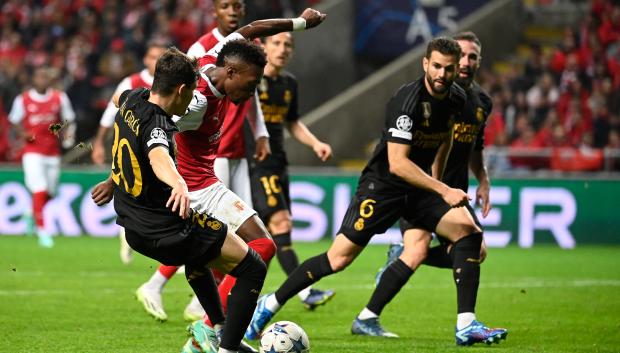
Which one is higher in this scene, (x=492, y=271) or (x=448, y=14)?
(x=448, y=14)

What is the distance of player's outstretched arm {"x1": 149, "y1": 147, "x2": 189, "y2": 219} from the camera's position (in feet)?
18.2

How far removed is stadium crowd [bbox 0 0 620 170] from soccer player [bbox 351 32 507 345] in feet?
28.0

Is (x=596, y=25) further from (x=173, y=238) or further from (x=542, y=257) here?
(x=173, y=238)

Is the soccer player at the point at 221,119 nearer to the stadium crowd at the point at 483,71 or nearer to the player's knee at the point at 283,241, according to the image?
the player's knee at the point at 283,241

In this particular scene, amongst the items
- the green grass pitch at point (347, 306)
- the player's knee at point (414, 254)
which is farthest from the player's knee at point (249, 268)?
the player's knee at point (414, 254)

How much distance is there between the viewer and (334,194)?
54.7 ft

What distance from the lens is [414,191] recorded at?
7.82 m

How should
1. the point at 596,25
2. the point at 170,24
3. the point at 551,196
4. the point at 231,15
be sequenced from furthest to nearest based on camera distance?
1. the point at 170,24
2. the point at 596,25
3. the point at 551,196
4. the point at 231,15

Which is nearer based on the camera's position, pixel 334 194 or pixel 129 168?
pixel 129 168

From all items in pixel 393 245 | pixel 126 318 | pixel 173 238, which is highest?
pixel 173 238

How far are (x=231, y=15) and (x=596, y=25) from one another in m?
13.5

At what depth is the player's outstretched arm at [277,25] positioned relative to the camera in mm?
7430

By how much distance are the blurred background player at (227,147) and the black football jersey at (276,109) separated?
45.1 inches

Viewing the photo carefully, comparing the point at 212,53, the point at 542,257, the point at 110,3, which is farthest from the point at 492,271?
the point at 110,3
